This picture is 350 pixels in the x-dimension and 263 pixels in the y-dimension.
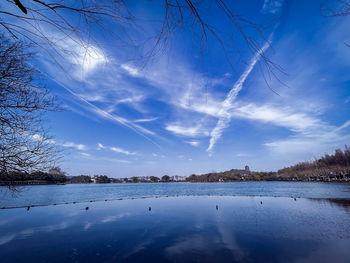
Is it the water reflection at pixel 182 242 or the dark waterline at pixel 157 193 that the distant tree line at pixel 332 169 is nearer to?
the dark waterline at pixel 157 193

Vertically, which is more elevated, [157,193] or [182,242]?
[182,242]

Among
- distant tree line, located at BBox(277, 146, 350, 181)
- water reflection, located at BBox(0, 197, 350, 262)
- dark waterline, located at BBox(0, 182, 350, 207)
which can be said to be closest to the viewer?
water reflection, located at BBox(0, 197, 350, 262)

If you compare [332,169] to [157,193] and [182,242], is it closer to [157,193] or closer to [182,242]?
[157,193]

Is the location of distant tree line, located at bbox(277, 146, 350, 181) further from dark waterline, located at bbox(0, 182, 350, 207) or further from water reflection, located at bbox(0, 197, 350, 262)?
water reflection, located at bbox(0, 197, 350, 262)

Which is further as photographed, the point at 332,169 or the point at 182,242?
the point at 332,169

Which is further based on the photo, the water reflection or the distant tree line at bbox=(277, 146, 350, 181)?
the distant tree line at bbox=(277, 146, 350, 181)

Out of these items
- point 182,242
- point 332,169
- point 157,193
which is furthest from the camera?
point 332,169

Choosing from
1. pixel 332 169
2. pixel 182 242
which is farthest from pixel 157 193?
pixel 332 169

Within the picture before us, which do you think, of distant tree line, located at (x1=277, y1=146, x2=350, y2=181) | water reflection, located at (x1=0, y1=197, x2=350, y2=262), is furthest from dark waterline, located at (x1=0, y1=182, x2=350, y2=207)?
distant tree line, located at (x1=277, y1=146, x2=350, y2=181)

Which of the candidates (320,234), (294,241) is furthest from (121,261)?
(320,234)

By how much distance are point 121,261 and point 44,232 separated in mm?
9910

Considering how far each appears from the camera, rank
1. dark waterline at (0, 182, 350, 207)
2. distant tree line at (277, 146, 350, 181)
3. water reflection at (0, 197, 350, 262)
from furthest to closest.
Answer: distant tree line at (277, 146, 350, 181), dark waterline at (0, 182, 350, 207), water reflection at (0, 197, 350, 262)

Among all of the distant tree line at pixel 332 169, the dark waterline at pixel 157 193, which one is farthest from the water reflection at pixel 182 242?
the distant tree line at pixel 332 169

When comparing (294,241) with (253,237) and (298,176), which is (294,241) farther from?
(298,176)
